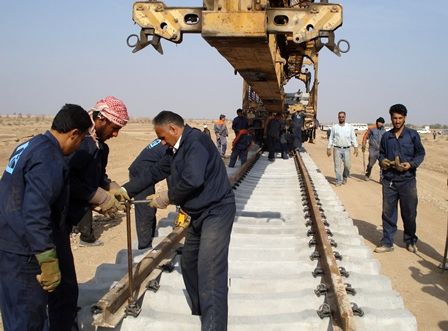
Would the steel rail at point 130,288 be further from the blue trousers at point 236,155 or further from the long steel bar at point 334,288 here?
the blue trousers at point 236,155

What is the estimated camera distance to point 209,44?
4469 mm

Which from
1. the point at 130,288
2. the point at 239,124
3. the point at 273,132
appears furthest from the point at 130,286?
the point at 273,132

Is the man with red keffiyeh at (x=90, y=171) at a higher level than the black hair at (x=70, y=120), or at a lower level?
lower

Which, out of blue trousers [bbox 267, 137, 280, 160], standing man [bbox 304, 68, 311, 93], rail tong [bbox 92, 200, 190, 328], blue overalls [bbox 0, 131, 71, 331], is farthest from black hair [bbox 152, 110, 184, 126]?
standing man [bbox 304, 68, 311, 93]

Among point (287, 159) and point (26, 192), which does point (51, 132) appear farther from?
point (287, 159)

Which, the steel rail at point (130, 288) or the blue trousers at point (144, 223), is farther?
the blue trousers at point (144, 223)

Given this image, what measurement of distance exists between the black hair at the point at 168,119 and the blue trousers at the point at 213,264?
2.37 feet

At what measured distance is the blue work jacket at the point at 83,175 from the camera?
346 centimetres

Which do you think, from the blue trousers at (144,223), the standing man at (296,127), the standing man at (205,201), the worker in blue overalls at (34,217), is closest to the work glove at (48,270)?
the worker in blue overalls at (34,217)

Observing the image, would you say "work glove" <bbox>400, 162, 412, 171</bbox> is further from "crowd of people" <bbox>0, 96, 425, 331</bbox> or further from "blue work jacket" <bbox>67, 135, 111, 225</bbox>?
"blue work jacket" <bbox>67, 135, 111, 225</bbox>

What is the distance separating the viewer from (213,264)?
3.42 meters

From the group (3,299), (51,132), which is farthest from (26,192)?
(3,299)

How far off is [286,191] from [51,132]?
6.57m

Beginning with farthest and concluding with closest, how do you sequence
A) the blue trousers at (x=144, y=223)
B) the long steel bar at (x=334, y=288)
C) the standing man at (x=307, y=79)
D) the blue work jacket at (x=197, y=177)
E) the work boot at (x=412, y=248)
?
the standing man at (x=307, y=79) < the work boot at (x=412, y=248) < the blue trousers at (x=144, y=223) < the blue work jacket at (x=197, y=177) < the long steel bar at (x=334, y=288)
